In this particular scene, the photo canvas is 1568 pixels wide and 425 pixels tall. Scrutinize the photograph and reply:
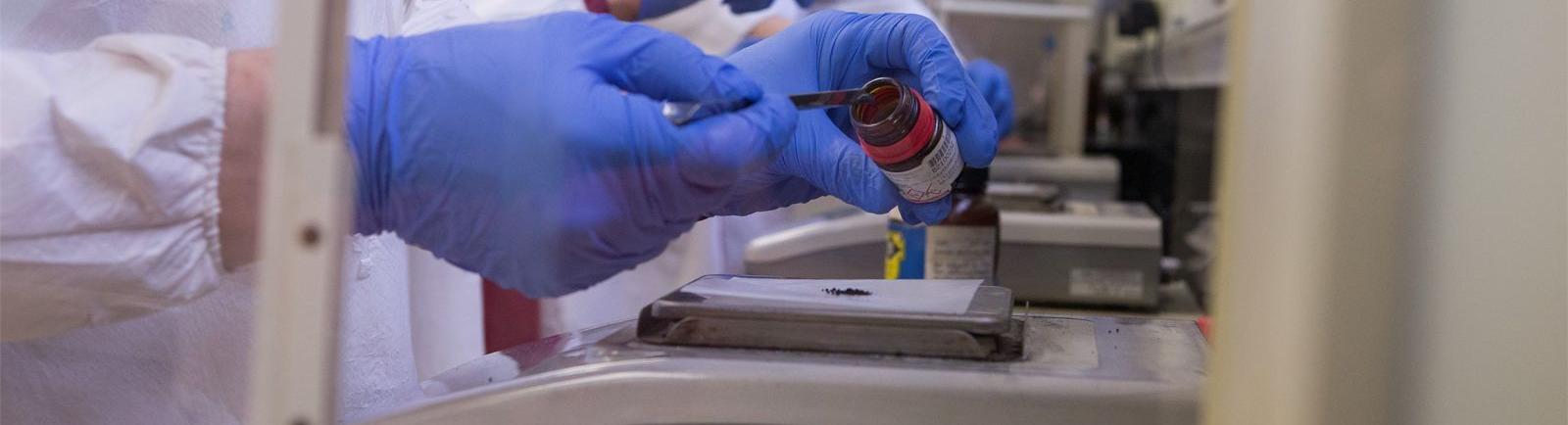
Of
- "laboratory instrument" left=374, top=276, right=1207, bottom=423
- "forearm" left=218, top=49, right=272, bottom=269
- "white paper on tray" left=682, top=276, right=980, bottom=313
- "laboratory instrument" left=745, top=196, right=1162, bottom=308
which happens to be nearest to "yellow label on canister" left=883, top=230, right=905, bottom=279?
"laboratory instrument" left=745, top=196, right=1162, bottom=308

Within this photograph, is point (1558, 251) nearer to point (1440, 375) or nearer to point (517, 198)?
point (1440, 375)

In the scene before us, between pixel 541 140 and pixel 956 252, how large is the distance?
0.64m

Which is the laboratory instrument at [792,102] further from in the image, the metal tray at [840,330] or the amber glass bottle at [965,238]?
the amber glass bottle at [965,238]

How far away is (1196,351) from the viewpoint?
2.14ft

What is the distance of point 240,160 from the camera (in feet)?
2.21

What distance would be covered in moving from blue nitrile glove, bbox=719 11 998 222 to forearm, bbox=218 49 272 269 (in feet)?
1.14

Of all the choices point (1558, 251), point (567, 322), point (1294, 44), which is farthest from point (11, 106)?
point (1558, 251)

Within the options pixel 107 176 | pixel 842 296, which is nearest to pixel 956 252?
pixel 842 296

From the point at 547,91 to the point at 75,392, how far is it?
1.64ft

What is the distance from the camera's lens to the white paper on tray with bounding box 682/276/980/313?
0.66 meters

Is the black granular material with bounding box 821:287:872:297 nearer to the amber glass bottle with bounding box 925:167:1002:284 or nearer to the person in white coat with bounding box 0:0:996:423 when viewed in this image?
the person in white coat with bounding box 0:0:996:423

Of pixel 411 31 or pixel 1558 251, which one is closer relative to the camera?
pixel 1558 251

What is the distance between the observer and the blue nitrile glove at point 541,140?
0.59 metres

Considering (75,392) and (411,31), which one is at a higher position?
(411,31)
